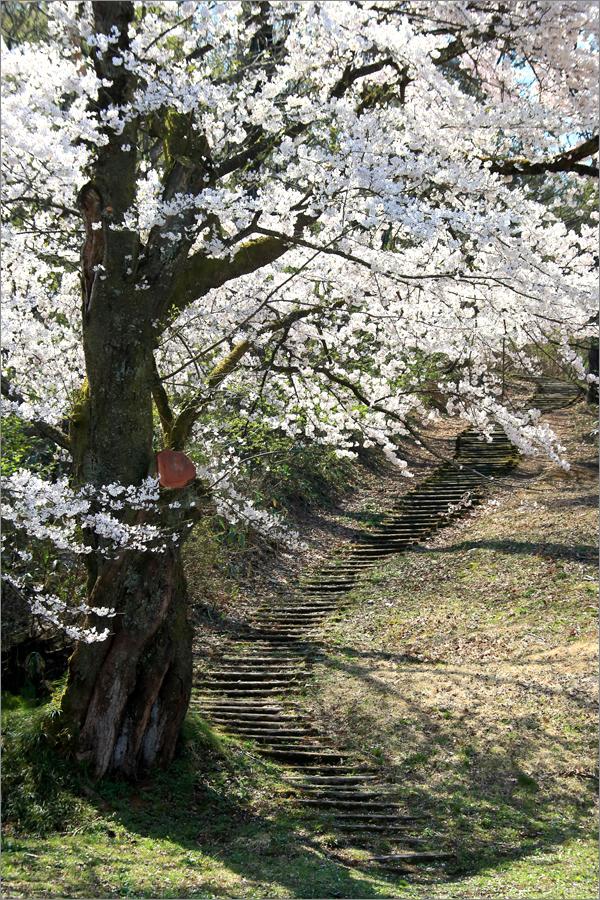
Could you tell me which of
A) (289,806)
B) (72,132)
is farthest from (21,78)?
(289,806)

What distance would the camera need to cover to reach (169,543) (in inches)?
248

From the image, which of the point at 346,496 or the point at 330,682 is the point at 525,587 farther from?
the point at 346,496

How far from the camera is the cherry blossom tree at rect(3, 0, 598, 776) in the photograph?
517 centimetres

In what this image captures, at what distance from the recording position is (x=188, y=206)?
5.54m

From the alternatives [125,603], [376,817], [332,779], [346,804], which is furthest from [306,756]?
[125,603]

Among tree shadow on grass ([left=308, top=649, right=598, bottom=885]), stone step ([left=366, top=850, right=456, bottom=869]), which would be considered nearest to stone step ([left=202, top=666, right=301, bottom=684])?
tree shadow on grass ([left=308, top=649, right=598, bottom=885])

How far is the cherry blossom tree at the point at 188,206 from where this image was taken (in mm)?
5172

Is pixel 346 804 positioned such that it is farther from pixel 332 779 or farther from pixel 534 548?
pixel 534 548

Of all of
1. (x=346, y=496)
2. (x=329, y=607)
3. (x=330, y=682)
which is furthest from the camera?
(x=346, y=496)

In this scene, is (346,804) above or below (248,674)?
below

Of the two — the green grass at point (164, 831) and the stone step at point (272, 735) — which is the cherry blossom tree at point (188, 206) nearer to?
the green grass at point (164, 831)

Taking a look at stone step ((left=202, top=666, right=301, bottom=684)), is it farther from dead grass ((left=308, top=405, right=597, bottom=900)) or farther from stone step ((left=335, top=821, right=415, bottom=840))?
stone step ((left=335, top=821, right=415, bottom=840))

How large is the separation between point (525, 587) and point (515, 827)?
469 centimetres

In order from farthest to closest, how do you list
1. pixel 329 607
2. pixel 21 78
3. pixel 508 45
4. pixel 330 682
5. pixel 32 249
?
pixel 329 607
pixel 330 682
pixel 32 249
pixel 508 45
pixel 21 78
